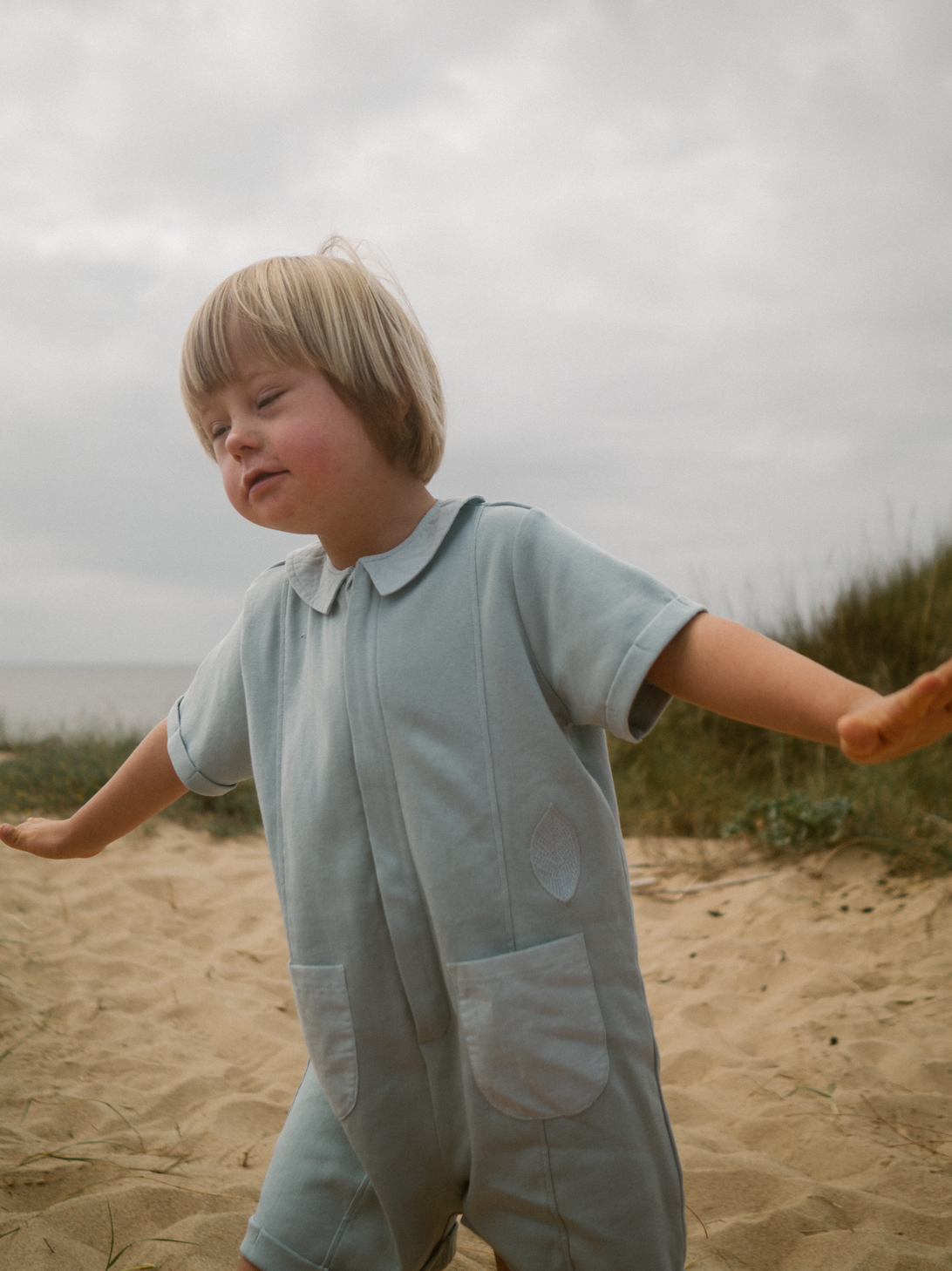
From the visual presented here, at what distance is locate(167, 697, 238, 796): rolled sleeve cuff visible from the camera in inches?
67.6

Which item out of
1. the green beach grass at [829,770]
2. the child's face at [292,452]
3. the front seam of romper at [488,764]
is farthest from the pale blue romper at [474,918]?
the green beach grass at [829,770]

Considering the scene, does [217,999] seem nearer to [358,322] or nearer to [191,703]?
[191,703]

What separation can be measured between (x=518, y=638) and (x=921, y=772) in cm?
438

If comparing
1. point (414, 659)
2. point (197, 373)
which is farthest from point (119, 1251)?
point (197, 373)

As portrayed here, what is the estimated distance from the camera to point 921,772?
5.02 metres

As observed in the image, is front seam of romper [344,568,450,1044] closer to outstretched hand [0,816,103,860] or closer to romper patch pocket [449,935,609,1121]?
romper patch pocket [449,935,609,1121]

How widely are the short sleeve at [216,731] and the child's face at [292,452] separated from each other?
Result: 34 centimetres

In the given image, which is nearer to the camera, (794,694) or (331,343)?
(794,694)

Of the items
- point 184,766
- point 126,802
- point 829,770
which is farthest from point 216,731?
point 829,770

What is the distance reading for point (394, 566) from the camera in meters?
1.48

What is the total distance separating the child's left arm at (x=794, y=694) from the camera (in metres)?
0.97

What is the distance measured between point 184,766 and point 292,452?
25.9 inches

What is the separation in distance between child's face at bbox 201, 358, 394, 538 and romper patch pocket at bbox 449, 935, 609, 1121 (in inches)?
28.0

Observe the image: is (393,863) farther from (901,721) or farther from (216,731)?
(901,721)
